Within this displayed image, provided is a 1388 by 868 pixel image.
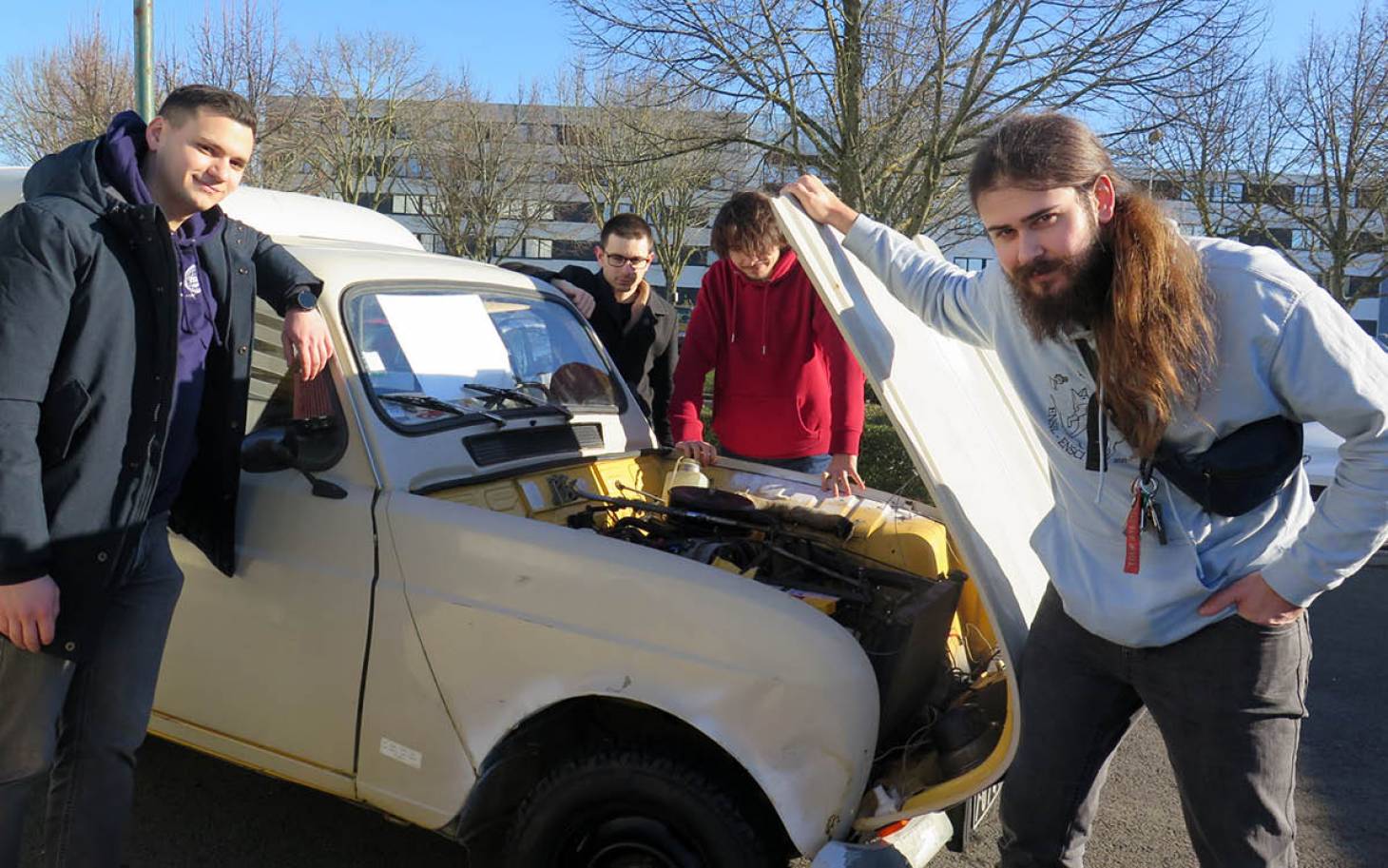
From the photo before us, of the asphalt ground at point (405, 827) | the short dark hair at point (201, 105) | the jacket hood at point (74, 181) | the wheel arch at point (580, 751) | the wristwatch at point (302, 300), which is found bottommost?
the asphalt ground at point (405, 827)

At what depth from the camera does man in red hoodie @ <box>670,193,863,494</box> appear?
161 inches

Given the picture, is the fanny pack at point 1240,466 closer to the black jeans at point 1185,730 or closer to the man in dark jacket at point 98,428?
the black jeans at point 1185,730

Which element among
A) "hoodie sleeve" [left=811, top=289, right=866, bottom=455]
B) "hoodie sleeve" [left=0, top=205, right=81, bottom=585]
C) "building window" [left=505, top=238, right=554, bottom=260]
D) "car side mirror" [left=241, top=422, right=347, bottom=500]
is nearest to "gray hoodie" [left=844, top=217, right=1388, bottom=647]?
"hoodie sleeve" [left=811, top=289, right=866, bottom=455]

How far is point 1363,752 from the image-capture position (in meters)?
4.81

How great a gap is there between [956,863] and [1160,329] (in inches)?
96.7

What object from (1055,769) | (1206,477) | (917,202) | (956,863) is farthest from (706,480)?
(917,202)

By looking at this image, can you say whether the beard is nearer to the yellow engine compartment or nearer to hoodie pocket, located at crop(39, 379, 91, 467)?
the yellow engine compartment

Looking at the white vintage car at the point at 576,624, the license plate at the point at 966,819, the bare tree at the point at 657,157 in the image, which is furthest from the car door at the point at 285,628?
the bare tree at the point at 657,157

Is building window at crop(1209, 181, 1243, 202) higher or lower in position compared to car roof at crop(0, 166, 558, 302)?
higher

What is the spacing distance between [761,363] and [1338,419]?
260cm

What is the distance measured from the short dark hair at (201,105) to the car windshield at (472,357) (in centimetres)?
80

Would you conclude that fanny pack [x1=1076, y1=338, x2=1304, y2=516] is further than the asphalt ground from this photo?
No

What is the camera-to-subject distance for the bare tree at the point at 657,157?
12.3m

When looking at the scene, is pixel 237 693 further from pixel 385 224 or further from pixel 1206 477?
pixel 1206 477
